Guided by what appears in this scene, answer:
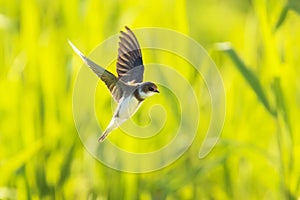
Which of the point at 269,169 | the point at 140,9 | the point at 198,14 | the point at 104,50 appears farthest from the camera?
the point at 198,14

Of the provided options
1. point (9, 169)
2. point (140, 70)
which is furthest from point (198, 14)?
point (140, 70)

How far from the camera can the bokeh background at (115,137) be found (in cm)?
163

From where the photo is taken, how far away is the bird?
1066 mm

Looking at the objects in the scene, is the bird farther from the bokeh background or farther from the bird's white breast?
the bokeh background

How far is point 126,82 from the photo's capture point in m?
1.13

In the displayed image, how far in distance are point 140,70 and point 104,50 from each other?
73 centimetres

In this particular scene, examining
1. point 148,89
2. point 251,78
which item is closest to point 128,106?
point 148,89

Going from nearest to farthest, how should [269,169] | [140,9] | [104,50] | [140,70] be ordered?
[140,70] → [269,169] → [104,50] → [140,9]

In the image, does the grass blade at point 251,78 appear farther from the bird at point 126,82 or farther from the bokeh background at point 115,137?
the bird at point 126,82

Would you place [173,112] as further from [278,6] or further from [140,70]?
[140,70]

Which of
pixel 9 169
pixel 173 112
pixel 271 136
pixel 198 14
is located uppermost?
pixel 9 169

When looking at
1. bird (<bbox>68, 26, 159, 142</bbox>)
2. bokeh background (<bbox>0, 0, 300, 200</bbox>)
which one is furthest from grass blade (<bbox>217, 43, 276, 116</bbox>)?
bird (<bbox>68, 26, 159, 142</bbox>)

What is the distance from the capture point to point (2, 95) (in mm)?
1773

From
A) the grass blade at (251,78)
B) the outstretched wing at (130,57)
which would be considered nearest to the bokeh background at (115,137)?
the grass blade at (251,78)
